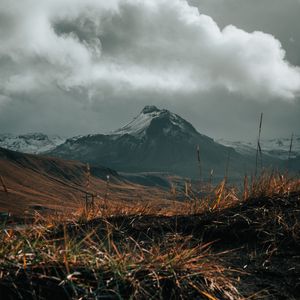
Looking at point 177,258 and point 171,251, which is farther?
point 171,251

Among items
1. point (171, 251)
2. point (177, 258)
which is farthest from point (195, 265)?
point (171, 251)

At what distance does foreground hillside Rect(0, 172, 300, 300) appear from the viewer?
3.71 m

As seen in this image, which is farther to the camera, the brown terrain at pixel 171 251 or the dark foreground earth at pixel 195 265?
the brown terrain at pixel 171 251

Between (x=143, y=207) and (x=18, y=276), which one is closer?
(x=18, y=276)

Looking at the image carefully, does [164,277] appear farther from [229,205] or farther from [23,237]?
[229,205]

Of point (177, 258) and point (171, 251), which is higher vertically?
point (177, 258)

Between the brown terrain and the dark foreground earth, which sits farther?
the brown terrain

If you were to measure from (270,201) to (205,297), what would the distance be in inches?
162

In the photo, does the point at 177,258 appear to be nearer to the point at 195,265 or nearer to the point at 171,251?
the point at 195,265

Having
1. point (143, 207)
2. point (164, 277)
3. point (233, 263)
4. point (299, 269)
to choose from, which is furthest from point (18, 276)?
point (143, 207)

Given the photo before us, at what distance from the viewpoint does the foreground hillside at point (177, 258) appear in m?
3.71

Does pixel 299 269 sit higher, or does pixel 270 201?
pixel 270 201

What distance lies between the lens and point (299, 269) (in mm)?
5492

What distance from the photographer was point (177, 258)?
14.4ft
